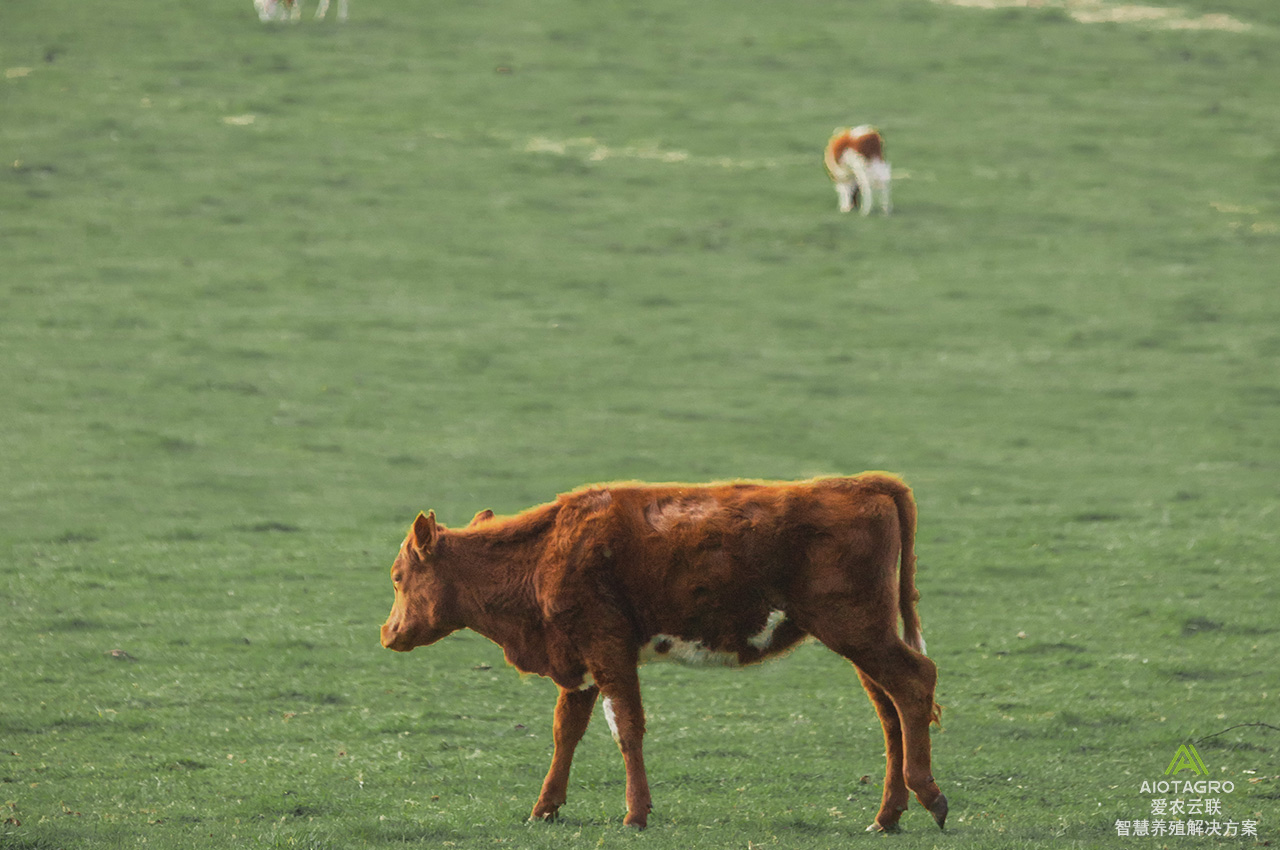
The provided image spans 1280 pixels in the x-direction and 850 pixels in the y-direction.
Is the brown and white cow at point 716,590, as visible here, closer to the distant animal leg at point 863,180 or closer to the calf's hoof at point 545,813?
the calf's hoof at point 545,813

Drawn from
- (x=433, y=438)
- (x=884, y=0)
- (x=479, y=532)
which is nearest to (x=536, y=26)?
(x=884, y=0)

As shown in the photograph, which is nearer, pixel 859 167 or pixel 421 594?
pixel 421 594

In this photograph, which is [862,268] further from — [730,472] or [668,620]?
[668,620]

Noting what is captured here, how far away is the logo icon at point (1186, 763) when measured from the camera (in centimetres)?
1074

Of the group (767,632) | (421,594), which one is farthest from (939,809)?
(421,594)

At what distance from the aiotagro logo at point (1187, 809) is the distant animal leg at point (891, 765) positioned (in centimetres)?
133

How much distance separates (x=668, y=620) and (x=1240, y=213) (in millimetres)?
28247

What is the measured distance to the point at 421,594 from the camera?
8.96 meters

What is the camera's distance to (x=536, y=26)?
4191 centimetres

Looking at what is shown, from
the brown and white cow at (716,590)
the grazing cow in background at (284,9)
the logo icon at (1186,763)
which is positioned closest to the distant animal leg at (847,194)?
the grazing cow in background at (284,9)

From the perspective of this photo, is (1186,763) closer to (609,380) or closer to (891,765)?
(891,765)

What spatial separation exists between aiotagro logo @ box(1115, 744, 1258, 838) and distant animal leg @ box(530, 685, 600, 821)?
314cm

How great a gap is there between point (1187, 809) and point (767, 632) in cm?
306

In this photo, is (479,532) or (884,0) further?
(884,0)
